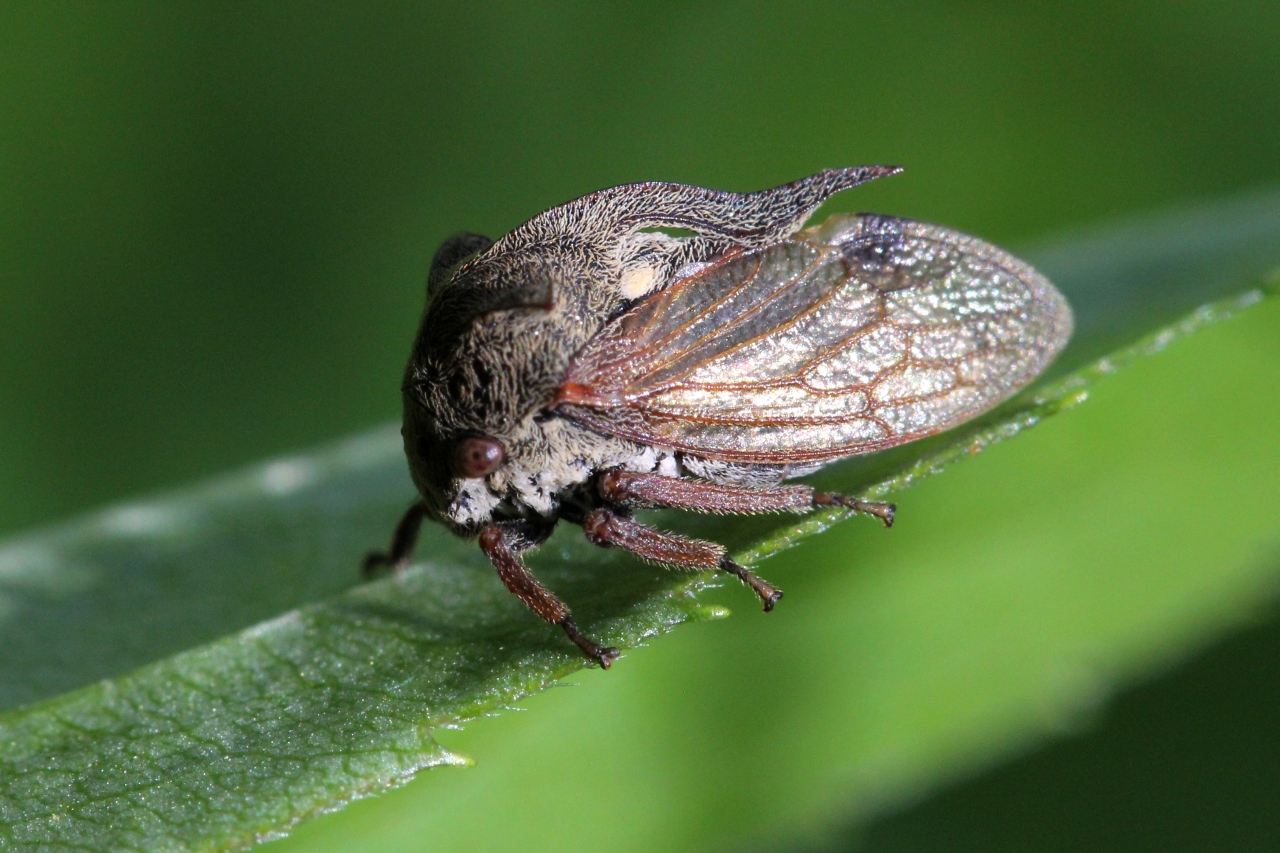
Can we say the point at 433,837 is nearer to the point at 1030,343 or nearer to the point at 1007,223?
the point at 1030,343

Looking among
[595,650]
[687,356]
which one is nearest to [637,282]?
[687,356]

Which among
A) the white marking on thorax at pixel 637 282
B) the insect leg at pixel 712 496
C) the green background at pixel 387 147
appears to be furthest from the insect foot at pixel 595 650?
the green background at pixel 387 147

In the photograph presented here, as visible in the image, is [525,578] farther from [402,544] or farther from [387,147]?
[387,147]

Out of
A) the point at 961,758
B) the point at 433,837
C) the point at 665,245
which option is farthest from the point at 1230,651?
the point at 433,837

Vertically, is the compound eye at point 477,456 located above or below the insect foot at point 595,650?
above

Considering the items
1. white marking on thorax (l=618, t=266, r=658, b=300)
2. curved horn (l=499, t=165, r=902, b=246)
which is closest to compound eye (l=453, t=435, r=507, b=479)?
white marking on thorax (l=618, t=266, r=658, b=300)

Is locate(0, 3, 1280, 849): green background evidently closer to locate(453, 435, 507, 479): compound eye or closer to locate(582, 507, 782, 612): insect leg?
locate(453, 435, 507, 479): compound eye

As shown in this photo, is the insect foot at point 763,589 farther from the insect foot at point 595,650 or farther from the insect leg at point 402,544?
the insect leg at point 402,544

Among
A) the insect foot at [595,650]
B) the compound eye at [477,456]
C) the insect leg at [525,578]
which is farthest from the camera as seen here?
the compound eye at [477,456]
